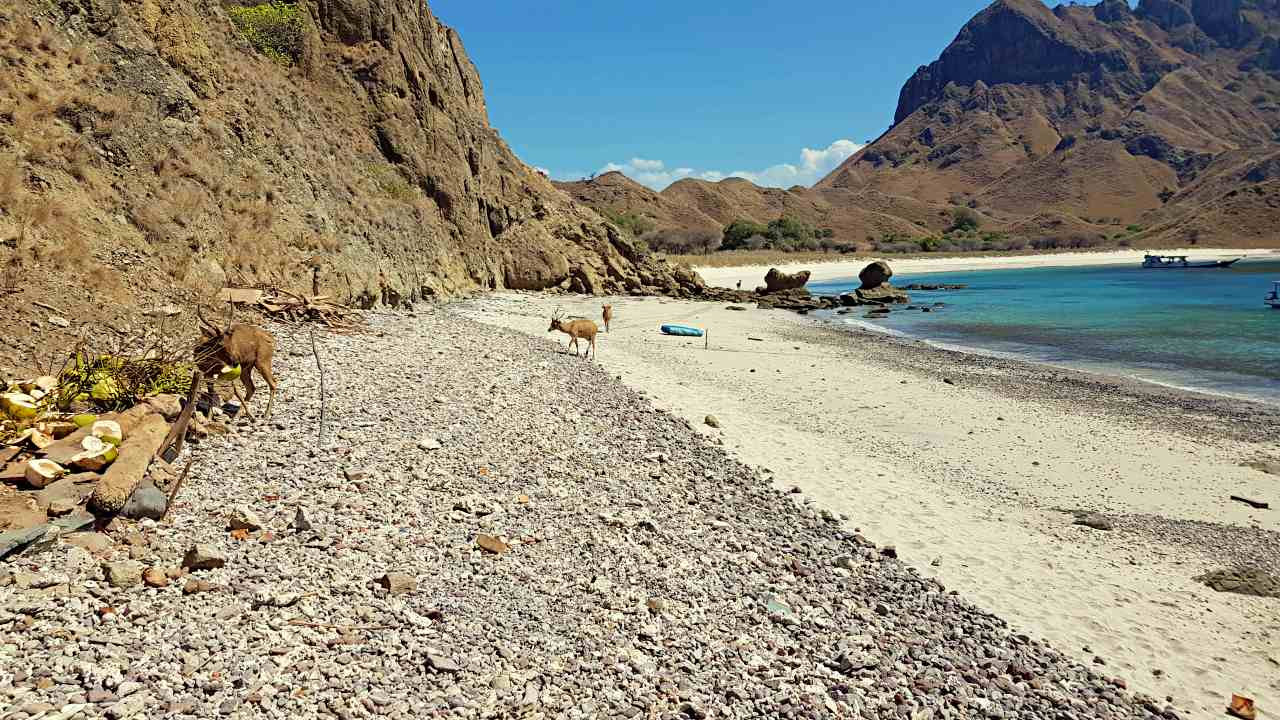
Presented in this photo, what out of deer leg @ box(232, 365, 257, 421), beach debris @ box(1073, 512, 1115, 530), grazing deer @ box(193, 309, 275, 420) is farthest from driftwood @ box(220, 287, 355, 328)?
beach debris @ box(1073, 512, 1115, 530)

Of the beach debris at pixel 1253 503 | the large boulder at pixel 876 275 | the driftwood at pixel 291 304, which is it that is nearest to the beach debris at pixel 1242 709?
the beach debris at pixel 1253 503

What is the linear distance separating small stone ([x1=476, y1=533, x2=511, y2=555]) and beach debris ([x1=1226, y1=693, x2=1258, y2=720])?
5065 mm

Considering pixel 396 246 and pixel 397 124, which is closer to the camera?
pixel 396 246

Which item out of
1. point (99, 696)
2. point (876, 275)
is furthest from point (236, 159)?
point (876, 275)

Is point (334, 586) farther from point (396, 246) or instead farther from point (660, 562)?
point (396, 246)

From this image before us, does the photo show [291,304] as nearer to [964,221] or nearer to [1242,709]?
[1242,709]

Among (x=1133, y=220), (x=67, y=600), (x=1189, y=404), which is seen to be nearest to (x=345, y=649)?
(x=67, y=600)

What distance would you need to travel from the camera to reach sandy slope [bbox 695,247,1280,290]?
7012 centimetres

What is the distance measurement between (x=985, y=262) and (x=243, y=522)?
102 m

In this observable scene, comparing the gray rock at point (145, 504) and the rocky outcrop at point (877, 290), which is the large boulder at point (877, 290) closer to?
the rocky outcrop at point (877, 290)

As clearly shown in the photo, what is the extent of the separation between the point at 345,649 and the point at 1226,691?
19.2 feet

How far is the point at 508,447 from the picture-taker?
7.82 meters

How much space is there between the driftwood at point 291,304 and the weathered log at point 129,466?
18.8 ft

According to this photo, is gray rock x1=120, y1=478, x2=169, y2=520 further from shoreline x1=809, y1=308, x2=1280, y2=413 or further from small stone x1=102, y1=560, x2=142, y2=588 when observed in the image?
shoreline x1=809, y1=308, x2=1280, y2=413
